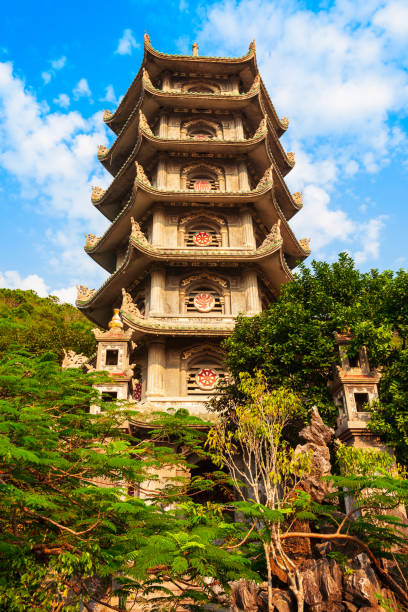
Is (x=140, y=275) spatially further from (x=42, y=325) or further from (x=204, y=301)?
(x=42, y=325)

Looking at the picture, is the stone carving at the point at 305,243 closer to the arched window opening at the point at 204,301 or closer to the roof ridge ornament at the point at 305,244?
the roof ridge ornament at the point at 305,244

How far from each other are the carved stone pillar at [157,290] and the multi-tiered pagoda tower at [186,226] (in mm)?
49

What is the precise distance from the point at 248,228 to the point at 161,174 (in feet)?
14.2

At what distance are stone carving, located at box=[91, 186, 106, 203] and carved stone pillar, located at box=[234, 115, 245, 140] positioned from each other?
6.79 metres

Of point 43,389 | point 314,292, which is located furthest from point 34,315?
point 43,389

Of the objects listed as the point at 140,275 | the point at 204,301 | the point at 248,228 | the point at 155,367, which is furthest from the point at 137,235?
the point at 155,367

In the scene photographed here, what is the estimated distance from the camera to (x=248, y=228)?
2061cm

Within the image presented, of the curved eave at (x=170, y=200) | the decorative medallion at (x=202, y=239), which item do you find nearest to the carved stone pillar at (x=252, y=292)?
the decorative medallion at (x=202, y=239)

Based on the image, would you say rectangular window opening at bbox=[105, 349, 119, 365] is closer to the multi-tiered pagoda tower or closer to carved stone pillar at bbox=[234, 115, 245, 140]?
the multi-tiered pagoda tower

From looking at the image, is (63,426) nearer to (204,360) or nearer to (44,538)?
(44,538)

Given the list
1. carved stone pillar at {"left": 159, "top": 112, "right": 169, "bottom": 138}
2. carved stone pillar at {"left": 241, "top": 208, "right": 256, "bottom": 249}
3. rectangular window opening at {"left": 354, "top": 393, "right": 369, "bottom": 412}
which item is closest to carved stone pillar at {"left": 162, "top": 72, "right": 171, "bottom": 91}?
carved stone pillar at {"left": 159, "top": 112, "right": 169, "bottom": 138}

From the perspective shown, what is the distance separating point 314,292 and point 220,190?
26.9 feet

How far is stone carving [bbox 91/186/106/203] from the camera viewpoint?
2445 cm

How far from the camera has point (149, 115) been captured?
922 inches
